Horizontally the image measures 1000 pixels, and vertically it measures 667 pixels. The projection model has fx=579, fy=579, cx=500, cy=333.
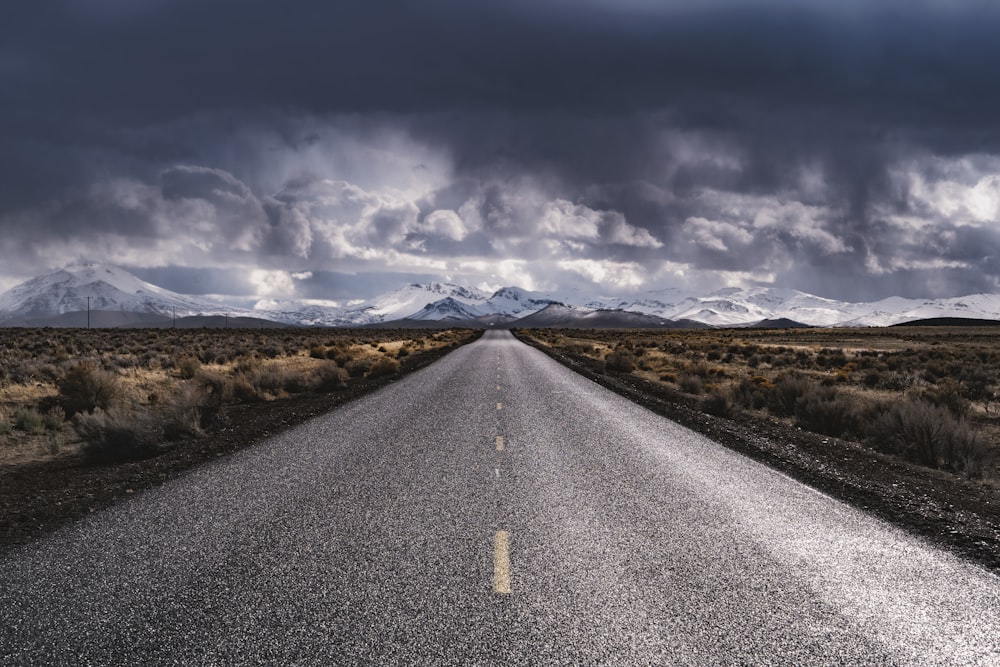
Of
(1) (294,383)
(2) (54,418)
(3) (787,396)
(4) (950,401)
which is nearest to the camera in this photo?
(2) (54,418)

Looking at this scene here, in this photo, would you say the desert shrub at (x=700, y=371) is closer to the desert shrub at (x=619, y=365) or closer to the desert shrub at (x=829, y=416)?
the desert shrub at (x=619, y=365)

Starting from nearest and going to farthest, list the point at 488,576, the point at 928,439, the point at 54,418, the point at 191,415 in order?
1. the point at 488,576
2. the point at 928,439
3. the point at 191,415
4. the point at 54,418

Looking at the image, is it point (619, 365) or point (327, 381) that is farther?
point (619, 365)

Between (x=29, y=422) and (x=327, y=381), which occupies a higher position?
(x=327, y=381)

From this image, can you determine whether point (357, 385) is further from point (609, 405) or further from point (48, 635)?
point (48, 635)

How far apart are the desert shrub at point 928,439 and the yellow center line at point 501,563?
8.87 m

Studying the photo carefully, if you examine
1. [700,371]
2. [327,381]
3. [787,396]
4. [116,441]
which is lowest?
[327,381]

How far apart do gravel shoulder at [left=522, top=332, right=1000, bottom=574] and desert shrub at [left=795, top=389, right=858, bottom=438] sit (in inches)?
25.4

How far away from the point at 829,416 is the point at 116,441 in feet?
50.6

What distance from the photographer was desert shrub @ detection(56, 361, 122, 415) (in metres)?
14.6

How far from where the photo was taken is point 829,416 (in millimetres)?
14281

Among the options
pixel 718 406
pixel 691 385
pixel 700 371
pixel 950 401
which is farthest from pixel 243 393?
pixel 950 401

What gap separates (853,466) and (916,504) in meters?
2.49

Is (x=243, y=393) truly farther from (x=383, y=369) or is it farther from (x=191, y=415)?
(x=383, y=369)
